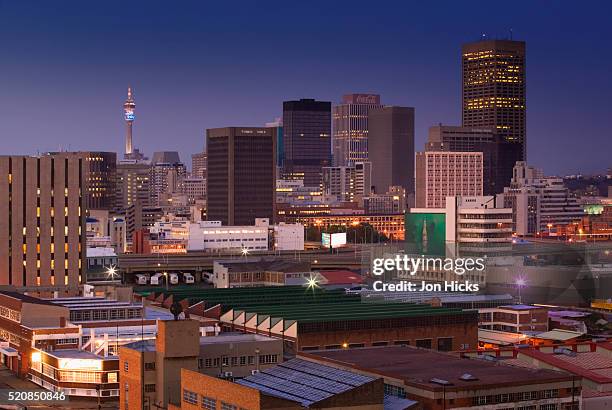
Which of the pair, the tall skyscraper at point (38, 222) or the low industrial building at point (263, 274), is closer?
the tall skyscraper at point (38, 222)

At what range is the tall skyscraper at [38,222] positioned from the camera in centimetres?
15475

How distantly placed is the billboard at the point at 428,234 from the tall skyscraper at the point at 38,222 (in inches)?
1713

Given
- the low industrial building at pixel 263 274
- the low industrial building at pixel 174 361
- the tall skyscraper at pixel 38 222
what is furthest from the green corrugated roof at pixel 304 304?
the tall skyscraper at pixel 38 222

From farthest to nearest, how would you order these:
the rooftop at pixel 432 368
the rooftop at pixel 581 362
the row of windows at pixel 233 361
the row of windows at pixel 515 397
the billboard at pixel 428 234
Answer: the billboard at pixel 428 234 → the row of windows at pixel 233 361 → the rooftop at pixel 581 362 → the rooftop at pixel 432 368 → the row of windows at pixel 515 397

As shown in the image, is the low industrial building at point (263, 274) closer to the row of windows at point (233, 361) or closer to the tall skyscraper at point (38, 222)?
the tall skyscraper at point (38, 222)

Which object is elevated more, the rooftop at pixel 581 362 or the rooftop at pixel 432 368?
the rooftop at pixel 432 368

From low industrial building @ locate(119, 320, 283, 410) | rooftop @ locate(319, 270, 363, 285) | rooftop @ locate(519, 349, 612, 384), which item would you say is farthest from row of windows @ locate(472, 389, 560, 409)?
rooftop @ locate(319, 270, 363, 285)

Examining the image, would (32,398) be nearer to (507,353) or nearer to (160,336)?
(160,336)

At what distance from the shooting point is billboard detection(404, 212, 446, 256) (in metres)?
175

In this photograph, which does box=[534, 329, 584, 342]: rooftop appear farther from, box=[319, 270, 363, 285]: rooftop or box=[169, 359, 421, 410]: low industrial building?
box=[319, 270, 363, 285]: rooftop

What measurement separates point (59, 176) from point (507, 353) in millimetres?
81602

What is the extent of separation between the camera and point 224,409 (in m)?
64.8

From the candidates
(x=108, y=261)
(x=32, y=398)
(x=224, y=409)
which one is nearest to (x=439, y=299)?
(x=32, y=398)

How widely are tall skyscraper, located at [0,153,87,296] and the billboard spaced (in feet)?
143
